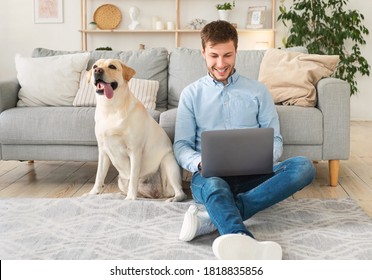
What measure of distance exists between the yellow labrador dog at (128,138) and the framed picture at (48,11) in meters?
4.06

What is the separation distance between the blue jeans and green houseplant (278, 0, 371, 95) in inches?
151

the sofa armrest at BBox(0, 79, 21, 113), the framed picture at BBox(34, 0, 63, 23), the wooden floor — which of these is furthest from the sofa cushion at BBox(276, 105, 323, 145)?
the framed picture at BBox(34, 0, 63, 23)

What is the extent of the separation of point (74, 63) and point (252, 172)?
180 centimetres

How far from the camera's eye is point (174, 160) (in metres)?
2.78

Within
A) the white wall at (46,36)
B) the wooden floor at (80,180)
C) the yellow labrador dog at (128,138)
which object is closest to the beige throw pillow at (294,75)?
the wooden floor at (80,180)

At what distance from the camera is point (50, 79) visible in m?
3.56

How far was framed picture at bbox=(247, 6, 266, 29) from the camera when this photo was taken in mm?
6230

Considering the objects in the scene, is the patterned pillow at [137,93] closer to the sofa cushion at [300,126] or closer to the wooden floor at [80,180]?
the wooden floor at [80,180]

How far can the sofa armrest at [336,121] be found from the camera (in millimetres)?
3164

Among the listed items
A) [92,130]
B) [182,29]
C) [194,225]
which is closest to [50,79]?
[92,130]

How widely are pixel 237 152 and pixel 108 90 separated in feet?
2.53

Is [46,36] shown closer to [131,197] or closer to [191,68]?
[191,68]

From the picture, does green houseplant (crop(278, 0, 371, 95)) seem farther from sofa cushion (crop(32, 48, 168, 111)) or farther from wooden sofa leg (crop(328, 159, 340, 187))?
wooden sofa leg (crop(328, 159, 340, 187))

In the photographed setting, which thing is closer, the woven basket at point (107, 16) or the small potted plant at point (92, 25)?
the small potted plant at point (92, 25)
